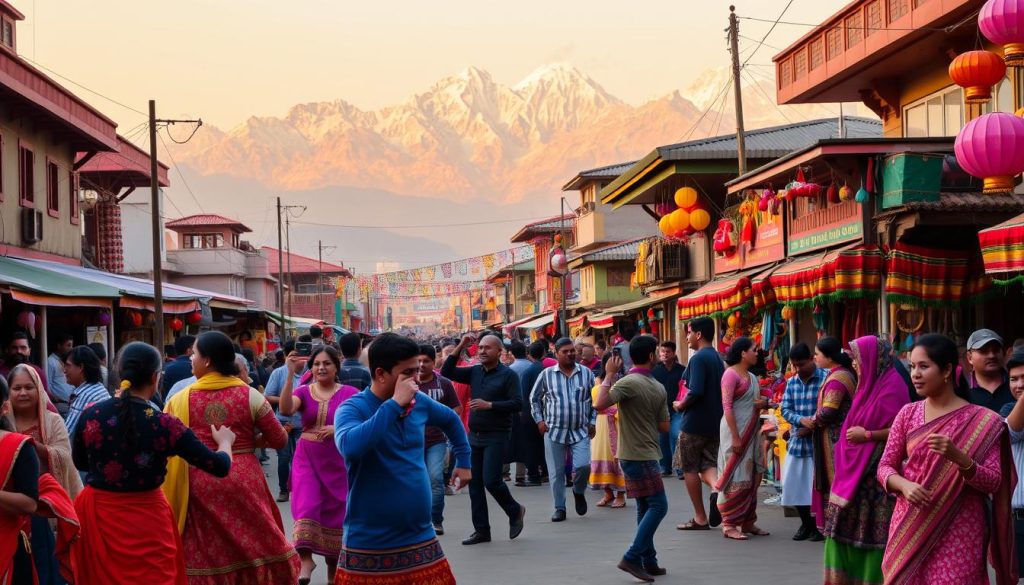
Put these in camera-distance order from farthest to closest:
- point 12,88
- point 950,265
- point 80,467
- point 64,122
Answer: point 64,122, point 12,88, point 950,265, point 80,467

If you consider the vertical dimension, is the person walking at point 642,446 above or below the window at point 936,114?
below

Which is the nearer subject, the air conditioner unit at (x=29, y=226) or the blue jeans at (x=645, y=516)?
the blue jeans at (x=645, y=516)

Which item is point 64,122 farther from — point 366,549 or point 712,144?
point 366,549

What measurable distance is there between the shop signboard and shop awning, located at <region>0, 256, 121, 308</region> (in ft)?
35.6

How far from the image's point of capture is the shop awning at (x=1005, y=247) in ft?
38.5

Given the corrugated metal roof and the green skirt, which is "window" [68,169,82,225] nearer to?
the corrugated metal roof

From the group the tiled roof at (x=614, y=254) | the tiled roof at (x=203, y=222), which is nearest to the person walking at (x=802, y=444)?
the tiled roof at (x=614, y=254)

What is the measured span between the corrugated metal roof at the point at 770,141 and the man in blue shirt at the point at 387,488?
22.1 metres

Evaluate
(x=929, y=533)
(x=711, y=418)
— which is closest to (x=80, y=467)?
(x=929, y=533)

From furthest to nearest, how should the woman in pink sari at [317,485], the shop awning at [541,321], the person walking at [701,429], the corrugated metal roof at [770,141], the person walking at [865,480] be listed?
the shop awning at [541,321]
the corrugated metal roof at [770,141]
the person walking at [701,429]
the woman in pink sari at [317,485]
the person walking at [865,480]

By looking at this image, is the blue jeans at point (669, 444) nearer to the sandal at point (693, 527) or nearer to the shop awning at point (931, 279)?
the shop awning at point (931, 279)

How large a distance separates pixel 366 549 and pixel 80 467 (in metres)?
1.59

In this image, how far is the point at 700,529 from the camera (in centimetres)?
1232

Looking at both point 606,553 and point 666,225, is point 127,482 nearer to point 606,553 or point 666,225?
point 606,553
